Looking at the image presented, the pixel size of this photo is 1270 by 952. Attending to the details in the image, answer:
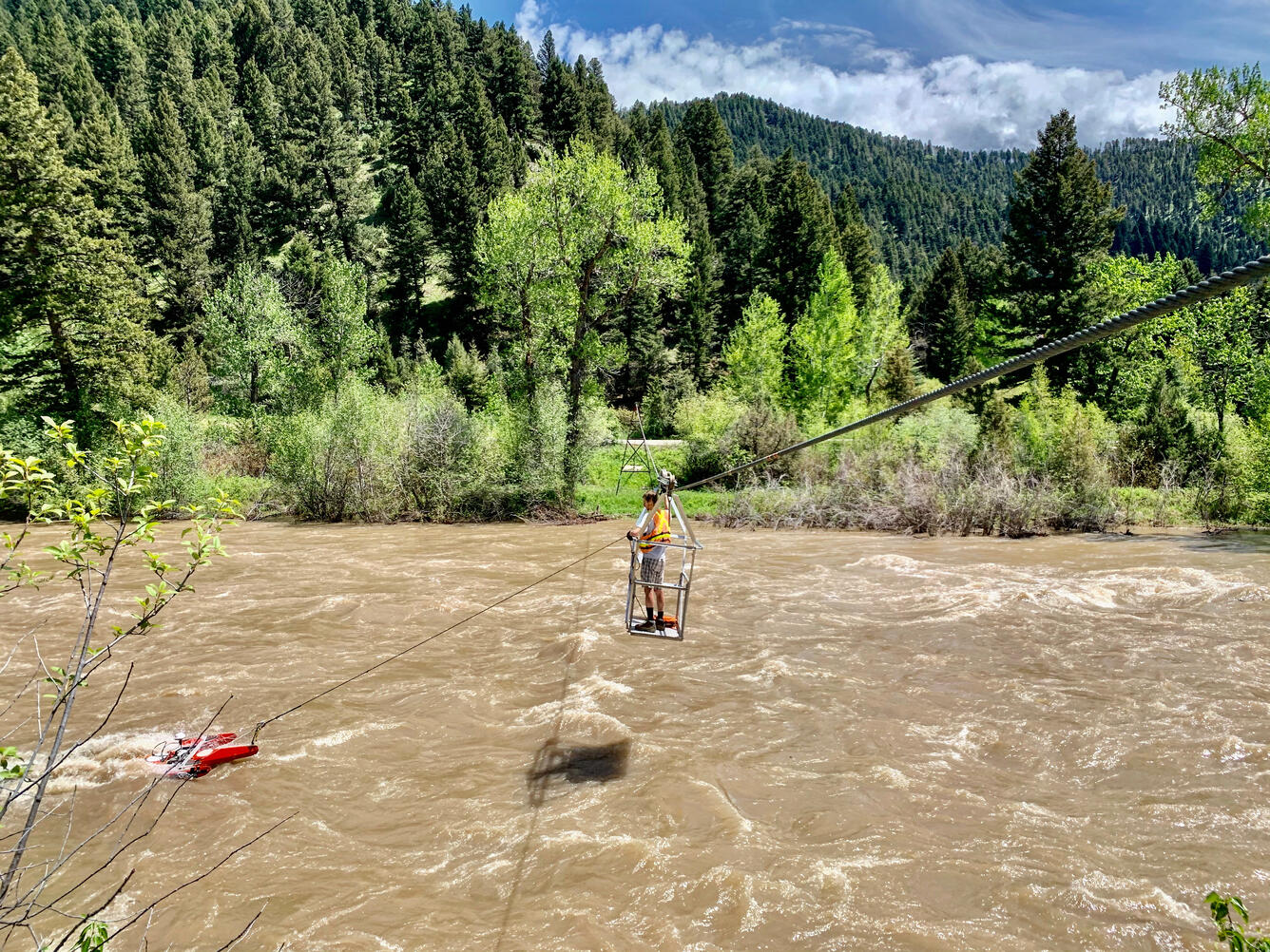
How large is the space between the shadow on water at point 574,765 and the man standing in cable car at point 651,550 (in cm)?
222

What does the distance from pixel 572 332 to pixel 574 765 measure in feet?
73.5

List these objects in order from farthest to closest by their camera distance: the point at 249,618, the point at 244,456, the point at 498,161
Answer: the point at 498,161 < the point at 244,456 < the point at 249,618

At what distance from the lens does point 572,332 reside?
102 feet

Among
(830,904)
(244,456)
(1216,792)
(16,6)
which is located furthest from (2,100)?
(16,6)

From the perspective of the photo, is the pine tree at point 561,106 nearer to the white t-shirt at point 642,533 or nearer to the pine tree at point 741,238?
the pine tree at point 741,238

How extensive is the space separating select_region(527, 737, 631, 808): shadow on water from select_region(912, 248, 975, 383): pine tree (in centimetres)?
5340

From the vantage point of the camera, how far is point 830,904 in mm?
8031

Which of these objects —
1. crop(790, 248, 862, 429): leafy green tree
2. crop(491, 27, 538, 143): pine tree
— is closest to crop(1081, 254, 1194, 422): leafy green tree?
crop(790, 248, 862, 429): leafy green tree

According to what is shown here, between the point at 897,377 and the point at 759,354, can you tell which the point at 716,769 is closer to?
the point at 897,377

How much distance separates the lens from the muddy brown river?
7.89 m

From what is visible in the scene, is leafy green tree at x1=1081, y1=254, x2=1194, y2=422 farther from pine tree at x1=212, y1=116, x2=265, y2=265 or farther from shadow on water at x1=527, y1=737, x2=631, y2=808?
pine tree at x1=212, y1=116, x2=265, y2=265

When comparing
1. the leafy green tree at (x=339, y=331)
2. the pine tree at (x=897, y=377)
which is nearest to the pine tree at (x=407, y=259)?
the leafy green tree at (x=339, y=331)

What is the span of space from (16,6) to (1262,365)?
7045 inches

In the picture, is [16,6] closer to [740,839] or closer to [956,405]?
[956,405]
